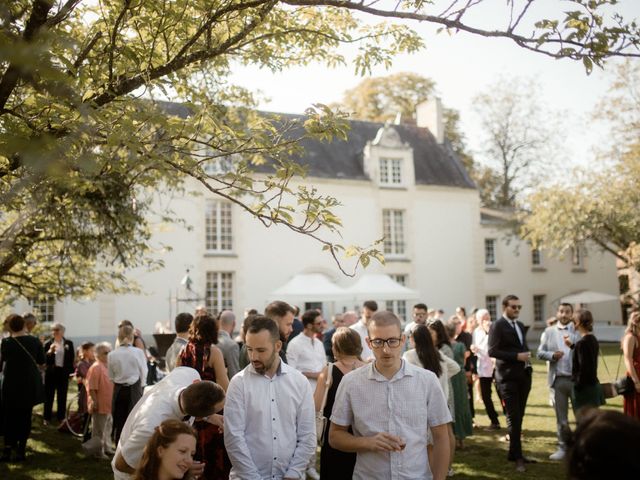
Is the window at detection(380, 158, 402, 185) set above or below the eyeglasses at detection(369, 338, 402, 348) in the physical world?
above

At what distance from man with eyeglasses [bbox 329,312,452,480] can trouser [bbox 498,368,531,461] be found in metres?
4.52

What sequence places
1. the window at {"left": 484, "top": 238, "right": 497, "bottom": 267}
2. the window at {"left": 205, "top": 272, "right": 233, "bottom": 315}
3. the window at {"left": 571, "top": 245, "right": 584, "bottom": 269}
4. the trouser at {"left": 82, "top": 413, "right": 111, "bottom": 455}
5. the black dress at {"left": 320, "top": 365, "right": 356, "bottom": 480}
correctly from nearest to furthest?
the black dress at {"left": 320, "top": 365, "right": 356, "bottom": 480} → the trouser at {"left": 82, "top": 413, "right": 111, "bottom": 455} → the window at {"left": 205, "top": 272, "right": 233, "bottom": 315} → the window at {"left": 484, "top": 238, "right": 497, "bottom": 267} → the window at {"left": 571, "top": 245, "right": 584, "bottom": 269}

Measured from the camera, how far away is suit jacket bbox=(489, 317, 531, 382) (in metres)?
8.08

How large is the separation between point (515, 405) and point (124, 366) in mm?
5101

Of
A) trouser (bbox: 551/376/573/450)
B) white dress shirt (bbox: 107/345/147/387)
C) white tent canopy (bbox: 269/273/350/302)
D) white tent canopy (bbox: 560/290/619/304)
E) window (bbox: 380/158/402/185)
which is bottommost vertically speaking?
trouser (bbox: 551/376/573/450)

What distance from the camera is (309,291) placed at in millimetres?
23266

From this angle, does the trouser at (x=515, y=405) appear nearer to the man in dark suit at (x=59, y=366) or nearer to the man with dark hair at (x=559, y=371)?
the man with dark hair at (x=559, y=371)

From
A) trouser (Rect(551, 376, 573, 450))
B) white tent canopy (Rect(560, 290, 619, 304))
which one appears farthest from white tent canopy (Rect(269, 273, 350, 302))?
white tent canopy (Rect(560, 290, 619, 304))

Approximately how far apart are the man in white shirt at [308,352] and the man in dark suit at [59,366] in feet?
20.1

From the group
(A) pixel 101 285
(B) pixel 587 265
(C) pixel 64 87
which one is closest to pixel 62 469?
(A) pixel 101 285

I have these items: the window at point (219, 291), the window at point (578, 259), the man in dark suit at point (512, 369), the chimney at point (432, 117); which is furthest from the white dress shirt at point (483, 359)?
the window at point (578, 259)

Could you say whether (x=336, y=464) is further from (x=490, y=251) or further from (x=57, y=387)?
(x=490, y=251)

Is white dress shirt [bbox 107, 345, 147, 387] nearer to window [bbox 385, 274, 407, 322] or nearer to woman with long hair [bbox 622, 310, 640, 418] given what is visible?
woman with long hair [bbox 622, 310, 640, 418]

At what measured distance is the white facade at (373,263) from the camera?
26.1 meters
